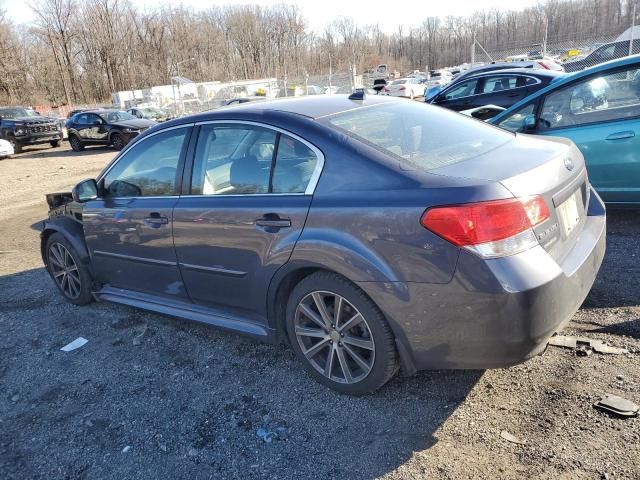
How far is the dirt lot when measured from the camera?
244 centimetres

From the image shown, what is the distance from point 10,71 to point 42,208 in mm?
62073

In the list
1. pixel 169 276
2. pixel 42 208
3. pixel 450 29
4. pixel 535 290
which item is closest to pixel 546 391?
pixel 535 290

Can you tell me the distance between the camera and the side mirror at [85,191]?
4129mm

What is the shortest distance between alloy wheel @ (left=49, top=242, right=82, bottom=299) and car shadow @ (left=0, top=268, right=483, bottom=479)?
0.69m

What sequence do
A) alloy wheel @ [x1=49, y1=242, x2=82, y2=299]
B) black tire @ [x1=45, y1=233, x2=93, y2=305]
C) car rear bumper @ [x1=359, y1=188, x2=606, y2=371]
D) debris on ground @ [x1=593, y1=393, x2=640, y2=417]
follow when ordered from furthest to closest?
1. alloy wheel @ [x1=49, y1=242, x2=82, y2=299]
2. black tire @ [x1=45, y1=233, x2=93, y2=305]
3. debris on ground @ [x1=593, y1=393, x2=640, y2=417]
4. car rear bumper @ [x1=359, y1=188, x2=606, y2=371]

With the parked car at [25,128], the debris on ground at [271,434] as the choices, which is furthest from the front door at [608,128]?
the parked car at [25,128]

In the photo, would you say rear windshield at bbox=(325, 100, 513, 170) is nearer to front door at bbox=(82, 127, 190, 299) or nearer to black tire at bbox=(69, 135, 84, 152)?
front door at bbox=(82, 127, 190, 299)

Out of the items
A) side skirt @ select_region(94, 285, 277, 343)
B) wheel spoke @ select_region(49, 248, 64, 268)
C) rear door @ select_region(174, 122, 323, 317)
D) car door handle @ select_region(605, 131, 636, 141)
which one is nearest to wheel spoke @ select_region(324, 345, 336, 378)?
side skirt @ select_region(94, 285, 277, 343)

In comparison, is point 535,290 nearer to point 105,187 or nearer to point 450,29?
point 105,187

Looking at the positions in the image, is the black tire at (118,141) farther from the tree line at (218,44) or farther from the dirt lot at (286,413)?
the tree line at (218,44)

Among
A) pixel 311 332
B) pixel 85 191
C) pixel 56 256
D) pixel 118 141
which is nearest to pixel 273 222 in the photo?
pixel 311 332

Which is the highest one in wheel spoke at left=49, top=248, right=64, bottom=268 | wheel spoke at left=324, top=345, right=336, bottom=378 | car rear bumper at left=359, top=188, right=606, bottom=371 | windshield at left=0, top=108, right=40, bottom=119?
windshield at left=0, top=108, right=40, bottom=119

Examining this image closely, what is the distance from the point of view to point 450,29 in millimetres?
104062

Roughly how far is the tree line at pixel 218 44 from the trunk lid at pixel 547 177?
184ft
